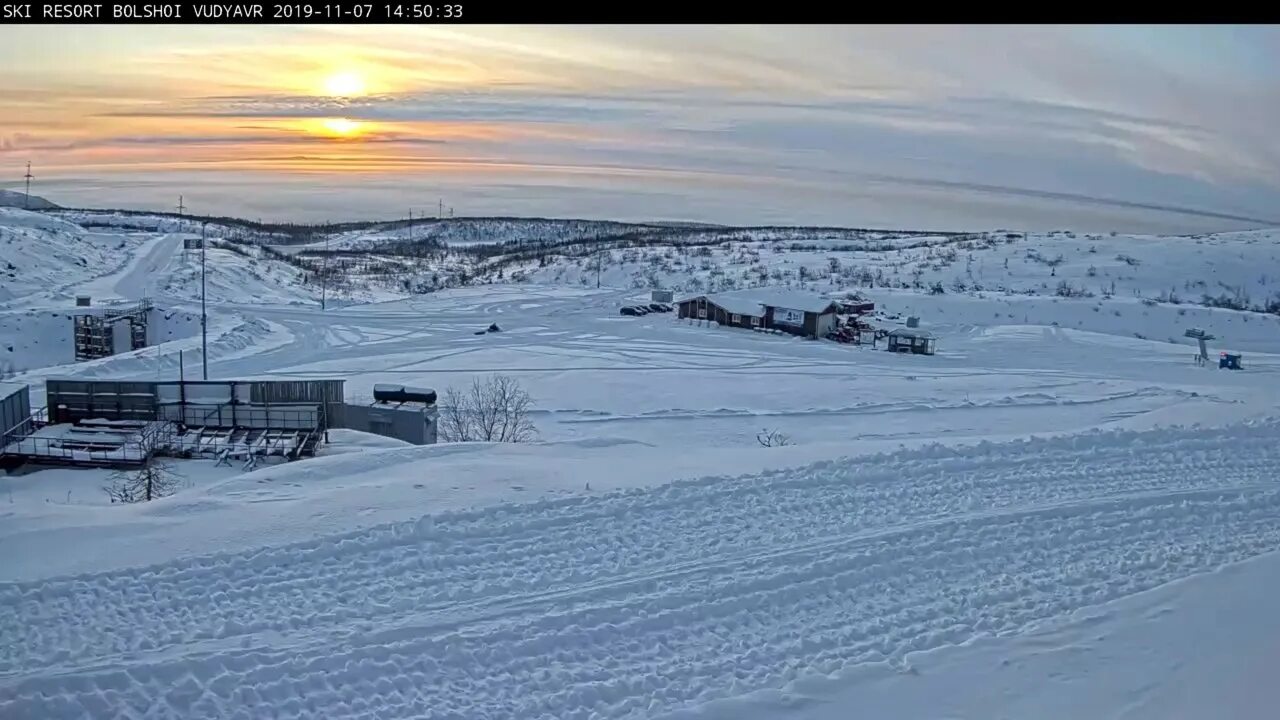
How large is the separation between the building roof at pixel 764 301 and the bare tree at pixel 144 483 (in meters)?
23.7

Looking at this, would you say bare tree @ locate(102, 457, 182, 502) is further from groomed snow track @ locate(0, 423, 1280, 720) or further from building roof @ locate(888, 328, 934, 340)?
building roof @ locate(888, 328, 934, 340)

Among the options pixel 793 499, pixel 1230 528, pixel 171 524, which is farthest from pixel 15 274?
pixel 1230 528

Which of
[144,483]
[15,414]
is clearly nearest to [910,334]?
[144,483]

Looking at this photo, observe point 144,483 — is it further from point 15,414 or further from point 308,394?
point 308,394

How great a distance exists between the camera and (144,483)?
1092 cm

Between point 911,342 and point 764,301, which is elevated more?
point 764,301

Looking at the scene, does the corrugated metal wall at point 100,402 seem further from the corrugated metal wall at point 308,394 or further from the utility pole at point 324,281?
the utility pole at point 324,281

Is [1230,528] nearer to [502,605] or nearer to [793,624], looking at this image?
[793,624]

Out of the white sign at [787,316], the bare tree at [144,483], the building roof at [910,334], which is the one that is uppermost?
the white sign at [787,316]

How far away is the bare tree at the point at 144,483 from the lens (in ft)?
34.5

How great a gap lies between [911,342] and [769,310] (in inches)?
223

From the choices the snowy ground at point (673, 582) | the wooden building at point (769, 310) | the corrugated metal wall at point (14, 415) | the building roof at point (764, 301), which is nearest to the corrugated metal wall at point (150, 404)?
the corrugated metal wall at point (14, 415)

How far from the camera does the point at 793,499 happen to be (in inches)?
344

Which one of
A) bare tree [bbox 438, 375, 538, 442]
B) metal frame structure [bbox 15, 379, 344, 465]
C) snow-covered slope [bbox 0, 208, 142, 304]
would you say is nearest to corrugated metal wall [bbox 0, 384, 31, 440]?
metal frame structure [bbox 15, 379, 344, 465]
